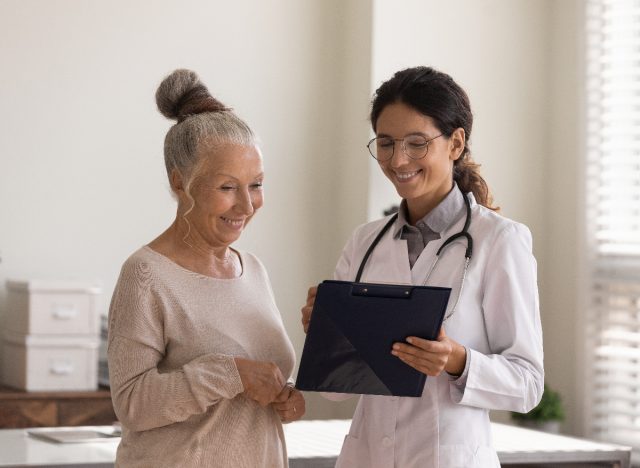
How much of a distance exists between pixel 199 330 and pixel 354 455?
1.63ft

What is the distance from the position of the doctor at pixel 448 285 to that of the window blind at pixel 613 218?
2.89 metres

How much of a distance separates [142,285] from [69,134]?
3346 mm

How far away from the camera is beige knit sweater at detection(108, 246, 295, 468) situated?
6.07 ft

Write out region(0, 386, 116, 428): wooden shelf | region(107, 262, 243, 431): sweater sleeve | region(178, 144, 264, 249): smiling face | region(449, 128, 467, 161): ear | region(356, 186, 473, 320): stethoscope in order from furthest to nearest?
region(0, 386, 116, 428): wooden shelf → region(449, 128, 467, 161): ear → region(356, 186, 473, 320): stethoscope → region(178, 144, 264, 249): smiling face → region(107, 262, 243, 431): sweater sleeve

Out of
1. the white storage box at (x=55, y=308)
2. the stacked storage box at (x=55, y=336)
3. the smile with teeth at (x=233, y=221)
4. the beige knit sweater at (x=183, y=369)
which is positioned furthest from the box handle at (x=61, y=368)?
the smile with teeth at (x=233, y=221)

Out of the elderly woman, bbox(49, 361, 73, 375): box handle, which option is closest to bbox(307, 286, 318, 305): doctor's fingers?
the elderly woman

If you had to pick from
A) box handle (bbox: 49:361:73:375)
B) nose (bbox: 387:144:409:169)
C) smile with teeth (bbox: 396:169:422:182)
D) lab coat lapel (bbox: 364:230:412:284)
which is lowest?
box handle (bbox: 49:361:73:375)

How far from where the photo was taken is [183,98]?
205 centimetres

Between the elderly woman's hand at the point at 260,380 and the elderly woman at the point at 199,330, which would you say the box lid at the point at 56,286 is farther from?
the elderly woman's hand at the point at 260,380

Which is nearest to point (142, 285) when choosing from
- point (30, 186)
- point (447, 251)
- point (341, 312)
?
point (341, 312)

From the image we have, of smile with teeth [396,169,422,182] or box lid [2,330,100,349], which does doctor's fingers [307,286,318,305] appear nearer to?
smile with teeth [396,169,422,182]

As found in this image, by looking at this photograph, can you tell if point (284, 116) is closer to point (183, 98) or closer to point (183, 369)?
point (183, 98)

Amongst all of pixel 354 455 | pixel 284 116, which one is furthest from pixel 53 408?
pixel 354 455

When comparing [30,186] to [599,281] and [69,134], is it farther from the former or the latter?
[599,281]
